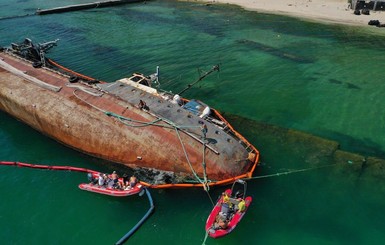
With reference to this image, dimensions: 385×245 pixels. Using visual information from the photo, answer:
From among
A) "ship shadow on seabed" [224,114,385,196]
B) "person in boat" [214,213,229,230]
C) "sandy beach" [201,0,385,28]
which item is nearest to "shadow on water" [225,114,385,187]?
"ship shadow on seabed" [224,114,385,196]

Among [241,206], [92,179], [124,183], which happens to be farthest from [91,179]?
[241,206]

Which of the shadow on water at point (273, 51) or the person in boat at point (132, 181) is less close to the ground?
the shadow on water at point (273, 51)

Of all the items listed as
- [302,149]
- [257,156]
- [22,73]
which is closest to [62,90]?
[22,73]

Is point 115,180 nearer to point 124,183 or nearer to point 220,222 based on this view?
point 124,183

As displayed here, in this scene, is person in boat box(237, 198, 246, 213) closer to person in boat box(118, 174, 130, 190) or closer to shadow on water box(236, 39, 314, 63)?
person in boat box(118, 174, 130, 190)

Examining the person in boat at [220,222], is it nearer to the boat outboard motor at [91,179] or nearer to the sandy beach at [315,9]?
the boat outboard motor at [91,179]

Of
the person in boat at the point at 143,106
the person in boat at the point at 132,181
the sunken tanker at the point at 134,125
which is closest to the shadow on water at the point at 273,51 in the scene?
the sunken tanker at the point at 134,125

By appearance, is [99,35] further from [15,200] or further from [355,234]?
[355,234]
